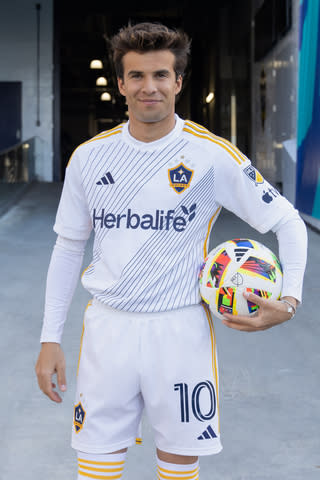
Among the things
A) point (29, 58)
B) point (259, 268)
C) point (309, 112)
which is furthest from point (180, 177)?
point (29, 58)

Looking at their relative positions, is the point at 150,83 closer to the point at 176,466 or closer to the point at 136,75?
the point at 136,75

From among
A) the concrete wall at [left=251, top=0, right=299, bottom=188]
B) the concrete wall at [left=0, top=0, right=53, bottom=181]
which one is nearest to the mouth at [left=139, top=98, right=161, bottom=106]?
the concrete wall at [left=251, top=0, right=299, bottom=188]

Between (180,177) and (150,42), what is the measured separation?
37 cm

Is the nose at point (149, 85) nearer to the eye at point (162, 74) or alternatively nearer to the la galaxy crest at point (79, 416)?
the eye at point (162, 74)

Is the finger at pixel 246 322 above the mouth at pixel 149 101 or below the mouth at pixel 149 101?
below

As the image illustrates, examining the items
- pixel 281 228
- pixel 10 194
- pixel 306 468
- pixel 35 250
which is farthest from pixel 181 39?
pixel 10 194

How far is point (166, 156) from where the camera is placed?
1.84 metres

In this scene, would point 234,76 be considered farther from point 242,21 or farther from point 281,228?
point 281,228

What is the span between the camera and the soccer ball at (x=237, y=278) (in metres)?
1.74

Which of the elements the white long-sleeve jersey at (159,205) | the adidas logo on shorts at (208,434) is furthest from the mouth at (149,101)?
the adidas logo on shorts at (208,434)

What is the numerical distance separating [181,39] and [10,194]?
10.5 metres

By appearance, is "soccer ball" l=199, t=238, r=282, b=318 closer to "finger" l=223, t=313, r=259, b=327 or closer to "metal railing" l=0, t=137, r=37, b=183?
"finger" l=223, t=313, r=259, b=327

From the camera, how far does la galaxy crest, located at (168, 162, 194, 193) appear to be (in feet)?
5.97

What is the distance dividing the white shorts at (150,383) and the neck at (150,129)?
0.49 m
